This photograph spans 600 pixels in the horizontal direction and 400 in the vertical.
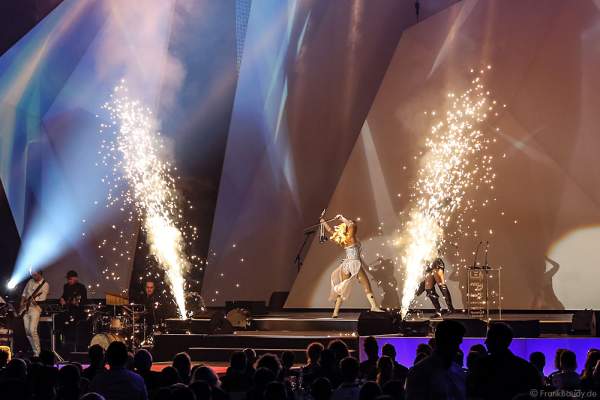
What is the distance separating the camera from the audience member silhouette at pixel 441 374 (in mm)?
4004

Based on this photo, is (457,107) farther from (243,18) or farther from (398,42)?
(243,18)

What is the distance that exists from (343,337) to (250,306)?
15.2 ft

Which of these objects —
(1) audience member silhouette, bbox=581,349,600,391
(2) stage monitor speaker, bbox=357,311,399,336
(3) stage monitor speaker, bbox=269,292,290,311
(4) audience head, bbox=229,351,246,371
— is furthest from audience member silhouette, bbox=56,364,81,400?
(3) stage monitor speaker, bbox=269,292,290,311

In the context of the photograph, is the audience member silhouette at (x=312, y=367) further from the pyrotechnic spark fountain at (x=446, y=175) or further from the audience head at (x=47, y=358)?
the pyrotechnic spark fountain at (x=446, y=175)

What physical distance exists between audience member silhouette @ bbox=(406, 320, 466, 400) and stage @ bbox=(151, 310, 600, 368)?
673 centimetres

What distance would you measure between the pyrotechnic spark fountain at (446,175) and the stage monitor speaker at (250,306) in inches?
102

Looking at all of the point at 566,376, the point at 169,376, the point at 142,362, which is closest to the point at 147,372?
the point at 142,362

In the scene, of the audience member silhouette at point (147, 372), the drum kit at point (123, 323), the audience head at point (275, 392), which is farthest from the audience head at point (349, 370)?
the drum kit at point (123, 323)

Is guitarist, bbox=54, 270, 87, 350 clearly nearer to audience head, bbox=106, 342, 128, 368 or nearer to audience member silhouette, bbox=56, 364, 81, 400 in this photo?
audience member silhouette, bbox=56, 364, 81, 400

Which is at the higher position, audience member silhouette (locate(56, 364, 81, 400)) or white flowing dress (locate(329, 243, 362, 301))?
white flowing dress (locate(329, 243, 362, 301))

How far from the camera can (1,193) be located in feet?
59.2

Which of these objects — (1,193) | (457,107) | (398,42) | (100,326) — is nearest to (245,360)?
(100,326)

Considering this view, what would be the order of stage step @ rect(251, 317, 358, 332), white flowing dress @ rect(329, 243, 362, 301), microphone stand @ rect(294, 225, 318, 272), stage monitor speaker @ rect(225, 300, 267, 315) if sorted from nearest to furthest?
stage step @ rect(251, 317, 358, 332), white flowing dress @ rect(329, 243, 362, 301), stage monitor speaker @ rect(225, 300, 267, 315), microphone stand @ rect(294, 225, 318, 272)

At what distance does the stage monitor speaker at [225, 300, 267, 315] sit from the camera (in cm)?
1606
